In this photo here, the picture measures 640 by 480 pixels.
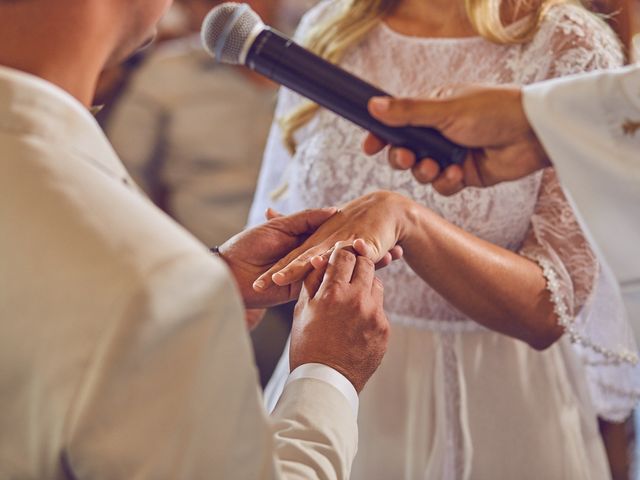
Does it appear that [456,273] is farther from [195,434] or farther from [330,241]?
[195,434]

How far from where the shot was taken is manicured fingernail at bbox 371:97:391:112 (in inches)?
47.8

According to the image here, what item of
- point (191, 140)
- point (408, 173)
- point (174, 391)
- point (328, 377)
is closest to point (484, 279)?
point (408, 173)

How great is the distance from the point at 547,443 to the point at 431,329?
30 cm

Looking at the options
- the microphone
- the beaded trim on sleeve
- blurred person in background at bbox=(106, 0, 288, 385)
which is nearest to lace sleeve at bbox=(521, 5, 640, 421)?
the beaded trim on sleeve

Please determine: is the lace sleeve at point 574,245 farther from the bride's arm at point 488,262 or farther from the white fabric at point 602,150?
the white fabric at point 602,150

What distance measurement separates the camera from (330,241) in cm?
129

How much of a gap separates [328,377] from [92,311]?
37 centimetres

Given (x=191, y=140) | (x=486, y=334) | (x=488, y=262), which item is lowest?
(x=191, y=140)

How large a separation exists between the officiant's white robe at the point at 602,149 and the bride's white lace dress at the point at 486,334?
242mm

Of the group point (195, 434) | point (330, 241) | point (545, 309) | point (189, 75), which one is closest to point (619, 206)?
point (545, 309)

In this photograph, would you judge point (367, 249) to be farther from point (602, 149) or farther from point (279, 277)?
point (602, 149)

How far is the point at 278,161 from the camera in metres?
1.88

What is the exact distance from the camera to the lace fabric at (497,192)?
4.91 feet

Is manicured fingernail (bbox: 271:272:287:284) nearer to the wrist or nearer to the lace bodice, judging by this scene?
the wrist
